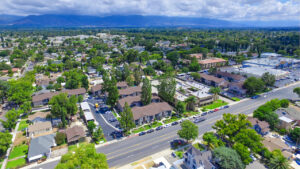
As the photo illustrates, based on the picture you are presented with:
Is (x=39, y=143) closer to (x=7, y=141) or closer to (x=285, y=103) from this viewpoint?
(x=7, y=141)

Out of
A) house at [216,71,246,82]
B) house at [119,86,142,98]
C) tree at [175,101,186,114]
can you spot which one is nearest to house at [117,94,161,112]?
house at [119,86,142,98]

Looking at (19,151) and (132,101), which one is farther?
(132,101)

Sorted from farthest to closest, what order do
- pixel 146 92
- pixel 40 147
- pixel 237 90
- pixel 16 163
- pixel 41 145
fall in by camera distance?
pixel 237 90
pixel 146 92
pixel 41 145
pixel 40 147
pixel 16 163

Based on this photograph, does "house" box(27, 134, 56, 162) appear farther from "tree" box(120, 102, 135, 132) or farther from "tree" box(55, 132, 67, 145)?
"tree" box(120, 102, 135, 132)

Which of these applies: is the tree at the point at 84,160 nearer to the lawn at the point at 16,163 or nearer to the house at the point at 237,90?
the lawn at the point at 16,163

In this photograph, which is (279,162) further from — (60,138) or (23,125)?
(23,125)

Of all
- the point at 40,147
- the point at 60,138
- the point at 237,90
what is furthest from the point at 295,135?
the point at 40,147
